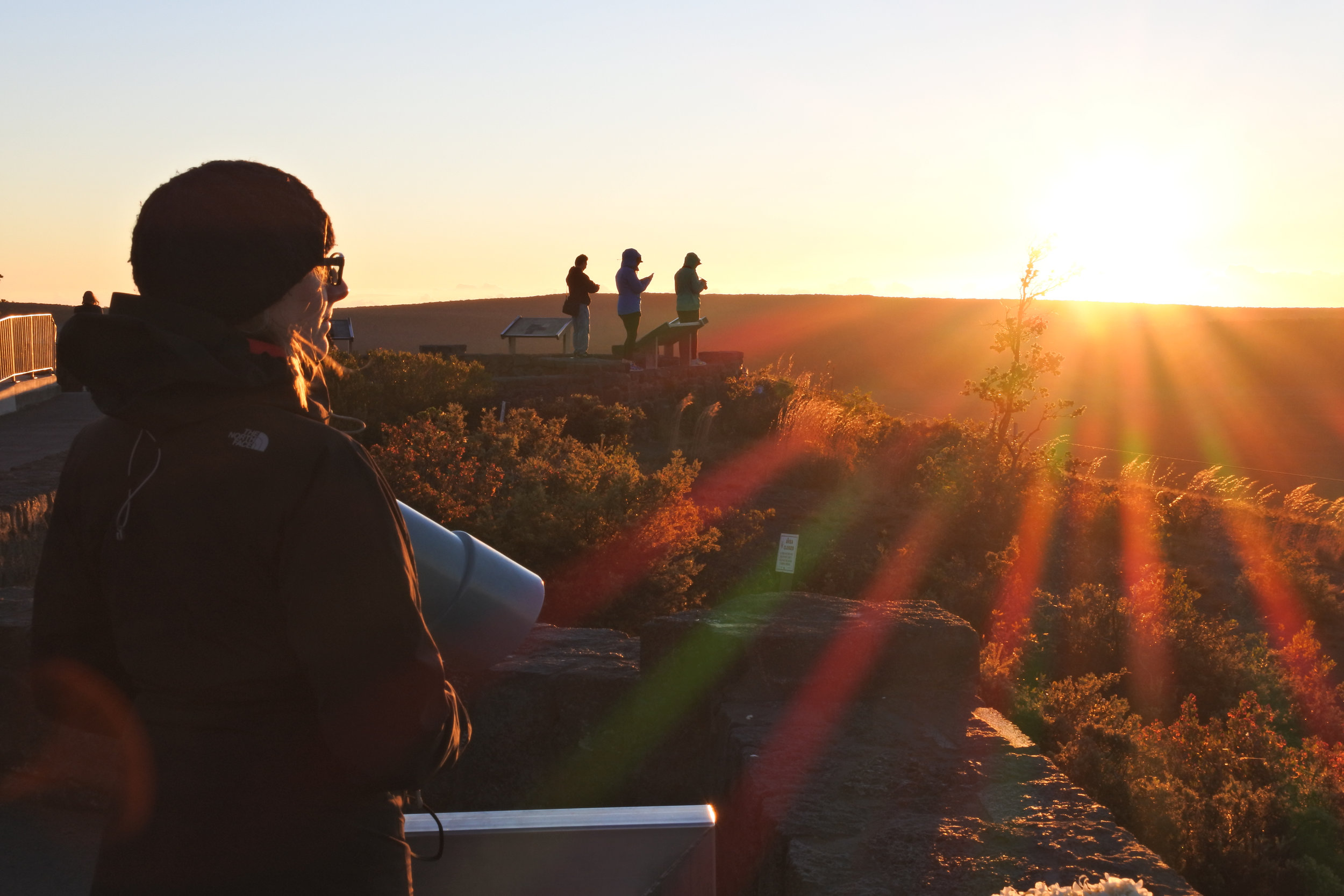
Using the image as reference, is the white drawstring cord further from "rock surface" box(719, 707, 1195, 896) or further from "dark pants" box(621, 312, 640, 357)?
"dark pants" box(621, 312, 640, 357)

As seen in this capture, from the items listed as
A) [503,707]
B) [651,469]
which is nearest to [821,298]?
[651,469]

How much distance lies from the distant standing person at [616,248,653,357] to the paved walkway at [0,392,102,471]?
7306 mm

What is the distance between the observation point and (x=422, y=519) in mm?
1951

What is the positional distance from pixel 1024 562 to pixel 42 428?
9090mm

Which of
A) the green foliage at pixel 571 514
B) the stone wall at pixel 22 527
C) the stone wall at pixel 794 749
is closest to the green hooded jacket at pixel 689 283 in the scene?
the green foliage at pixel 571 514

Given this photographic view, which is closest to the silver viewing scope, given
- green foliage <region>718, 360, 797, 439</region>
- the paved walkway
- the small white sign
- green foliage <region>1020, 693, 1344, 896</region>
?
green foliage <region>1020, 693, 1344, 896</region>

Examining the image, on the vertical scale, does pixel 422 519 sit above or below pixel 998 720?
above

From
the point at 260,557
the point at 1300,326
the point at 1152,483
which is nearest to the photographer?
the point at 260,557

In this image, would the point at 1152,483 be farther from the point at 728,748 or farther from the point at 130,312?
the point at 130,312

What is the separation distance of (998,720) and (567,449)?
664cm

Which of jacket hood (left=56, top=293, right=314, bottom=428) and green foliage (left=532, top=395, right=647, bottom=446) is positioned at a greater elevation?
jacket hood (left=56, top=293, right=314, bottom=428)

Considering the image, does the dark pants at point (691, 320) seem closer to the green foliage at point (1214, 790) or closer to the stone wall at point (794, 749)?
the green foliage at point (1214, 790)

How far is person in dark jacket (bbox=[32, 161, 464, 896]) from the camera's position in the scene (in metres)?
1.25

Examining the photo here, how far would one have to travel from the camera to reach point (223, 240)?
133 cm
